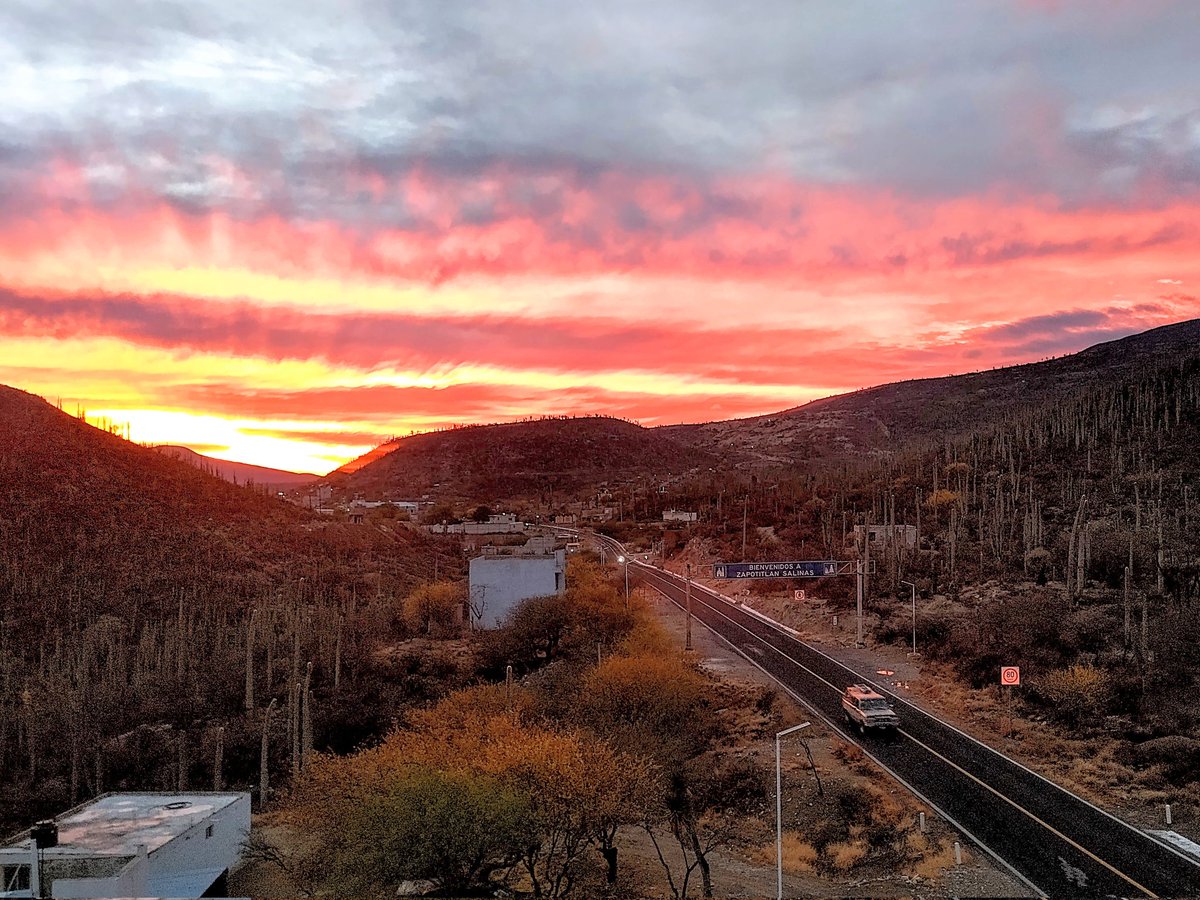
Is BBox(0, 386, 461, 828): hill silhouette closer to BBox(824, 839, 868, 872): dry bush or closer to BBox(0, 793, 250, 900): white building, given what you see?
BBox(0, 793, 250, 900): white building

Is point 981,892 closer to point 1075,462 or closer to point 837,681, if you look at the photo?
point 837,681

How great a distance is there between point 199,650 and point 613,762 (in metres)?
49.0

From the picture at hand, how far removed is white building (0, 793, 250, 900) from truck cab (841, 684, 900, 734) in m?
27.3

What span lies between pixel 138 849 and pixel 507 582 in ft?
147

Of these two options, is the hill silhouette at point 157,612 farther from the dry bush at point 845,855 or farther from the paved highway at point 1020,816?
the paved highway at point 1020,816

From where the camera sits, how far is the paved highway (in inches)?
1041

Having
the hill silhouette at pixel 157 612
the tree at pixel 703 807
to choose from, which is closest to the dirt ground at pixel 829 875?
the tree at pixel 703 807

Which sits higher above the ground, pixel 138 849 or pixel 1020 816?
pixel 138 849

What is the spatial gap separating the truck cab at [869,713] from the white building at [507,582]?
31994mm

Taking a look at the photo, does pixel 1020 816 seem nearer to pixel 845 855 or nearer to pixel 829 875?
pixel 845 855

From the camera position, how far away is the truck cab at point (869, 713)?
41625 millimetres

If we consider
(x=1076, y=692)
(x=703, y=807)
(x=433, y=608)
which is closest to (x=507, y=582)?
(x=433, y=608)

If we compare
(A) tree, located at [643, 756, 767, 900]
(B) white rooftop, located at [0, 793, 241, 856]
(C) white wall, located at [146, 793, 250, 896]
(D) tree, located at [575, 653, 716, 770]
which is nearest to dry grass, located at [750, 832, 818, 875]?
(A) tree, located at [643, 756, 767, 900]

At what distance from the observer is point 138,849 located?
93.9 ft
